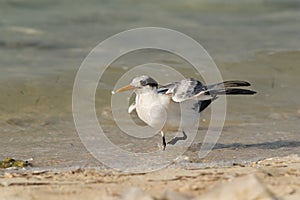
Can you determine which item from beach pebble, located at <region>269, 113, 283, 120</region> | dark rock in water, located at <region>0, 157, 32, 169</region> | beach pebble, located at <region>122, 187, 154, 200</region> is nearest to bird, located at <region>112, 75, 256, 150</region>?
dark rock in water, located at <region>0, 157, 32, 169</region>

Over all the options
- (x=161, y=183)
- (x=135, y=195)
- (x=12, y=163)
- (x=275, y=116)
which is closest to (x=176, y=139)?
(x=275, y=116)

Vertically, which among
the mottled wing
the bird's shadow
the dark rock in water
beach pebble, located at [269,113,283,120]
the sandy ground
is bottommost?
the sandy ground

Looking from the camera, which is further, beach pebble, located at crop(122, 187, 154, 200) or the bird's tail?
the bird's tail

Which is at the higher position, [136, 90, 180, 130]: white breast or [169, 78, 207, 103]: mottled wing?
[169, 78, 207, 103]: mottled wing

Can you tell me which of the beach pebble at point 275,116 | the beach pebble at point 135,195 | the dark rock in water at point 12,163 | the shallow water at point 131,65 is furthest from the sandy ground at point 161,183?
the beach pebble at point 275,116

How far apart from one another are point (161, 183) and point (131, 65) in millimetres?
5660

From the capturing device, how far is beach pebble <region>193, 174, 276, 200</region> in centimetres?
373

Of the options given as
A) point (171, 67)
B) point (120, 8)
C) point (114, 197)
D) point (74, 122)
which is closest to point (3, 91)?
point (74, 122)

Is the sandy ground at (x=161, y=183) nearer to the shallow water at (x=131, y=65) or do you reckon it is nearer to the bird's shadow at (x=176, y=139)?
the shallow water at (x=131, y=65)

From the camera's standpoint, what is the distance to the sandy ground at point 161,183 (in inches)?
153

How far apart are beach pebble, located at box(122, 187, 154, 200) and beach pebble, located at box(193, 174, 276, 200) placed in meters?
0.29

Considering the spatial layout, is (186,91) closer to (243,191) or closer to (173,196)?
(173,196)

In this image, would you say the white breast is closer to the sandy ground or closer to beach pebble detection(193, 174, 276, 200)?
the sandy ground

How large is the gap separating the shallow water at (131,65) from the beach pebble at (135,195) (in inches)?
79.1
